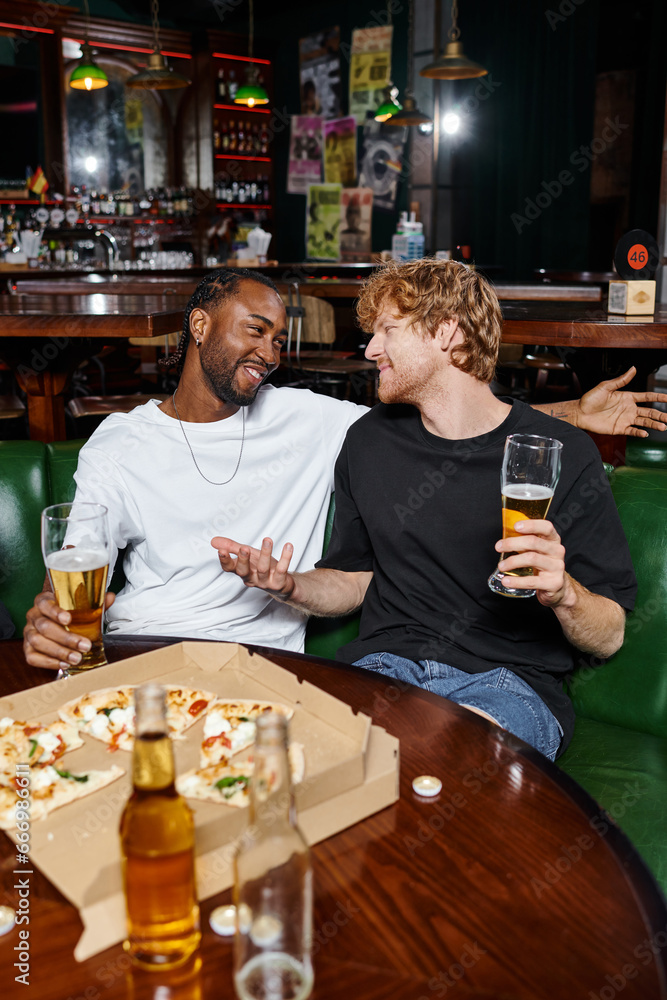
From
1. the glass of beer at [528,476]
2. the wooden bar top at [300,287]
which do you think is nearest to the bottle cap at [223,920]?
the glass of beer at [528,476]

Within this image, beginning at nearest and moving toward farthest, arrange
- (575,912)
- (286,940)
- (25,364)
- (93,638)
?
(286,940)
(575,912)
(93,638)
(25,364)

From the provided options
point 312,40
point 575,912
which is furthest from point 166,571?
point 312,40

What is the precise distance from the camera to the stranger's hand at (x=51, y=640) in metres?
1.16

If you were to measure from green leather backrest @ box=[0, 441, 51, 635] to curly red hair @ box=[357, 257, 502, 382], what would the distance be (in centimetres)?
89

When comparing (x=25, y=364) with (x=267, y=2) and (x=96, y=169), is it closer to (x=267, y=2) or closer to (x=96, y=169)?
(x=96, y=169)

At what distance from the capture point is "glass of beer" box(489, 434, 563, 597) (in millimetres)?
1194

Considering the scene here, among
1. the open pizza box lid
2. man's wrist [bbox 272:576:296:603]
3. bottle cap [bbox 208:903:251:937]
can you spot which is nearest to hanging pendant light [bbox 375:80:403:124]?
man's wrist [bbox 272:576:296:603]

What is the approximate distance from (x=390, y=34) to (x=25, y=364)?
6.78m

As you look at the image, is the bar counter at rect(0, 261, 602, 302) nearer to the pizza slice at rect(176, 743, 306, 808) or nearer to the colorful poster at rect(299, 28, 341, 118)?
the colorful poster at rect(299, 28, 341, 118)

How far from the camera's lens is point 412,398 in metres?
1.71

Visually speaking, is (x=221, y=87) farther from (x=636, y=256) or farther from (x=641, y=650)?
(x=641, y=650)

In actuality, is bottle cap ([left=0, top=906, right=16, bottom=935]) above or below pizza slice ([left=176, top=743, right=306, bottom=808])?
below

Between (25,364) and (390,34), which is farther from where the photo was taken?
(390,34)

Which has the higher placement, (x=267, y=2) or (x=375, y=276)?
(x=267, y=2)
